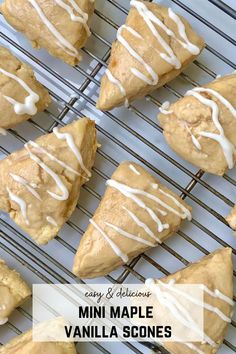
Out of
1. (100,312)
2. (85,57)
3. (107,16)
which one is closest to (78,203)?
(100,312)

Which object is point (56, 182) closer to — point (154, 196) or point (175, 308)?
point (154, 196)

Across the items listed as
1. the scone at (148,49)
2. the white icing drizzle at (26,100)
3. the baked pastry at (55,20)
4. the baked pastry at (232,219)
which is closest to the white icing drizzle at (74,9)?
the baked pastry at (55,20)

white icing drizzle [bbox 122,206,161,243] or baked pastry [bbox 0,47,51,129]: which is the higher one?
baked pastry [bbox 0,47,51,129]

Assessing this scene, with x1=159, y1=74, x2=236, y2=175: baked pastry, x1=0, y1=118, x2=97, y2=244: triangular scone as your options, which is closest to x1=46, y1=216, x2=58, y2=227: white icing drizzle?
x1=0, y1=118, x2=97, y2=244: triangular scone

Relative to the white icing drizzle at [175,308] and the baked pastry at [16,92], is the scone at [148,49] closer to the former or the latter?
the baked pastry at [16,92]

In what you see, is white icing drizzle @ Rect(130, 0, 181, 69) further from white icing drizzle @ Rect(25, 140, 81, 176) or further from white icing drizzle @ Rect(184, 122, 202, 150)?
white icing drizzle @ Rect(25, 140, 81, 176)

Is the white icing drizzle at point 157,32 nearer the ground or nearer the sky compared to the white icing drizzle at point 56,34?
nearer the sky
